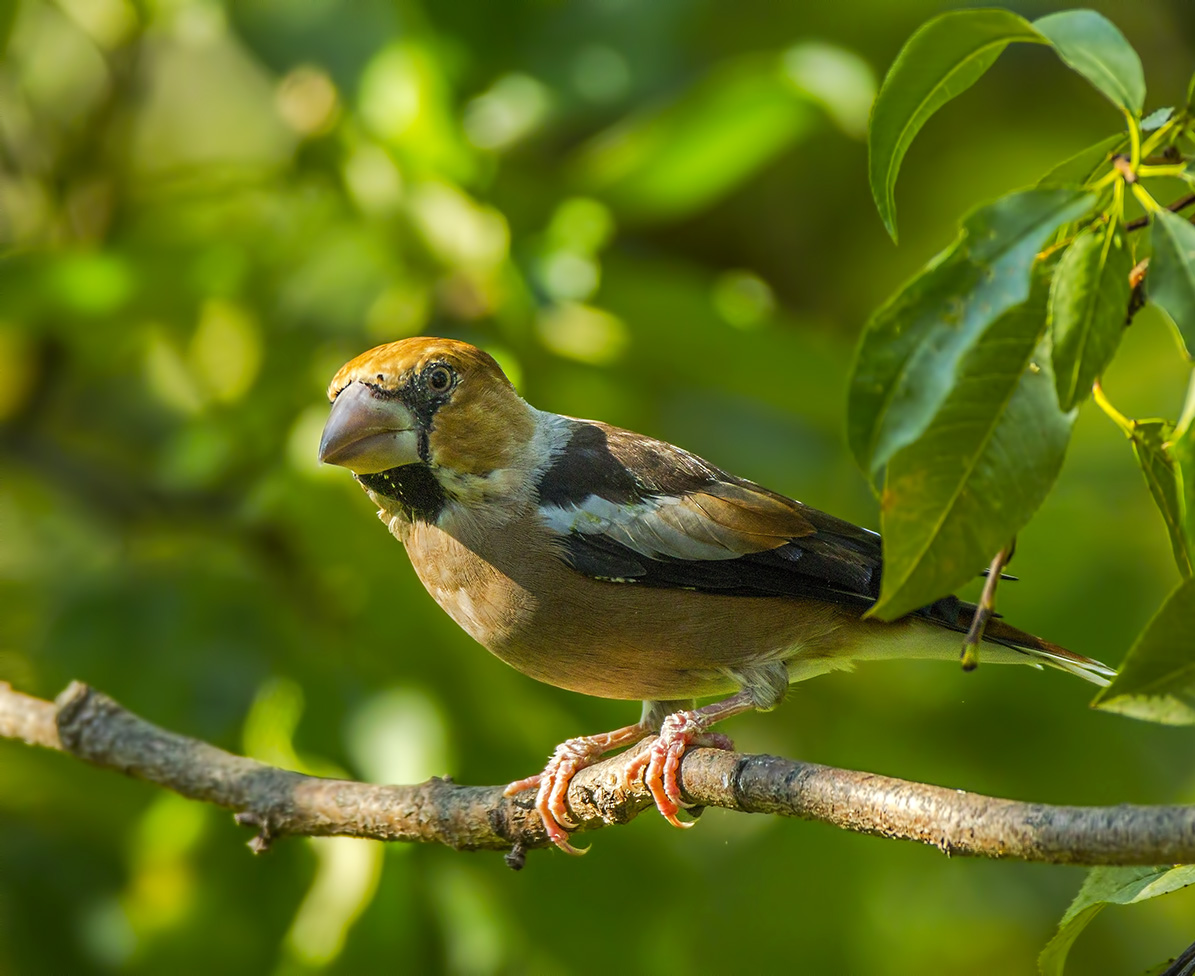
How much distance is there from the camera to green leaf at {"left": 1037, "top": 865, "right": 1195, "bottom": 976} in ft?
7.11

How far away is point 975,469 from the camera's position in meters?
1.69

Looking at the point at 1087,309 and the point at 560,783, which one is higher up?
the point at 1087,309

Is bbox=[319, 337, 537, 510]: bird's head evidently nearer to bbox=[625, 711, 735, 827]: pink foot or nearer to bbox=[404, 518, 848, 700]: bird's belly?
bbox=[404, 518, 848, 700]: bird's belly

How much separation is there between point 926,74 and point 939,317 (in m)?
0.43

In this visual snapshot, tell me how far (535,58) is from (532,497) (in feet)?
9.04

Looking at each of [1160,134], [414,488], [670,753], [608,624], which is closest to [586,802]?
[670,753]

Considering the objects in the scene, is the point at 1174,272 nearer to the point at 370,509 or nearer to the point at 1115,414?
the point at 1115,414

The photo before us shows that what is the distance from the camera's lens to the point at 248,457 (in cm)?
523

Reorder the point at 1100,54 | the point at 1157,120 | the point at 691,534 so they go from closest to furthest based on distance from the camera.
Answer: the point at 1100,54
the point at 1157,120
the point at 691,534

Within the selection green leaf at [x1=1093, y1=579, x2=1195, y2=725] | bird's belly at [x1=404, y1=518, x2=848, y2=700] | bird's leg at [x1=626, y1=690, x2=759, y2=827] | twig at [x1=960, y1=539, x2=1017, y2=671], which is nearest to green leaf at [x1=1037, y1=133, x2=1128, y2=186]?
twig at [x1=960, y1=539, x2=1017, y2=671]

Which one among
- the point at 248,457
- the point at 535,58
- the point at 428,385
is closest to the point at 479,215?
the point at 535,58

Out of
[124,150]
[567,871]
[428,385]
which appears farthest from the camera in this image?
[124,150]

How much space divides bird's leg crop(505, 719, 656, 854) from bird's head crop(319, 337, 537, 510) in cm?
75

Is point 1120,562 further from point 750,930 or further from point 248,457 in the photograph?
point 248,457
